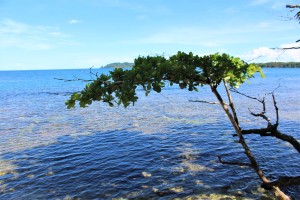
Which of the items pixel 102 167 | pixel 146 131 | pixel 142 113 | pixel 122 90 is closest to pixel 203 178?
pixel 102 167

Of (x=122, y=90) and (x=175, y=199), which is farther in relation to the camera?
(x=175, y=199)

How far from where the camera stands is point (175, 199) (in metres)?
14.5

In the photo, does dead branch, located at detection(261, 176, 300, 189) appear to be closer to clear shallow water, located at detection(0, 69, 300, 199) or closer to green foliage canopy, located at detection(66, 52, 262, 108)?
green foliage canopy, located at detection(66, 52, 262, 108)

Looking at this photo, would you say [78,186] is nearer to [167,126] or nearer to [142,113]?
[167,126]

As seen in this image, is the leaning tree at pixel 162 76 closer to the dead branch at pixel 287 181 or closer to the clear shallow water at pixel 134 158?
the dead branch at pixel 287 181

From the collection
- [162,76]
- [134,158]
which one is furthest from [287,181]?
[134,158]

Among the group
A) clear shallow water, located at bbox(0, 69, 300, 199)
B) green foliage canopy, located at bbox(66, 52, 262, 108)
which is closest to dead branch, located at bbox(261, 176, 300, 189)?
green foliage canopy, located at bbox(66, 52, 262, 108)

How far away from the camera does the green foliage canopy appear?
747 centimetres

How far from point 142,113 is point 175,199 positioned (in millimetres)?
27331

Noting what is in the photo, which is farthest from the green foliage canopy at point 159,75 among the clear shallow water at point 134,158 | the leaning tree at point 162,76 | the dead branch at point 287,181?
the dead branch at point 287,181

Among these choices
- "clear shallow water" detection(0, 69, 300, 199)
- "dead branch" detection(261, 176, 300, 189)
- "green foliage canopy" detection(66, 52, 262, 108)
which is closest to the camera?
"green foliage canopy" detection(66, 52, 262, 108)

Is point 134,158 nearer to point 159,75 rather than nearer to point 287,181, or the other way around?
point 287,181

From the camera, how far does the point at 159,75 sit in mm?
7465

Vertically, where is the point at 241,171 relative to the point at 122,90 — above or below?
below
